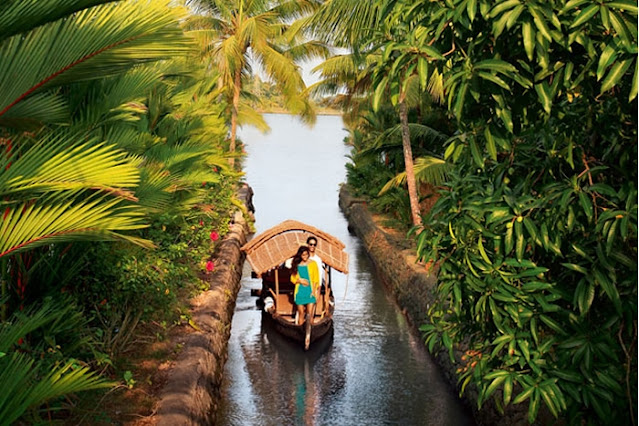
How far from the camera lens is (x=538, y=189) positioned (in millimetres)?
4852

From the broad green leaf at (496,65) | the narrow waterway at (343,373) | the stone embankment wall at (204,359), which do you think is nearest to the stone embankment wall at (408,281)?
the narrow waterway at (343,373)

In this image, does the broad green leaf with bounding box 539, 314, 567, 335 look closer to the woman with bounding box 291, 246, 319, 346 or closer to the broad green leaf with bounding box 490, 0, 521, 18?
the broad green leaf with bounding box 490, 0, 521, 18

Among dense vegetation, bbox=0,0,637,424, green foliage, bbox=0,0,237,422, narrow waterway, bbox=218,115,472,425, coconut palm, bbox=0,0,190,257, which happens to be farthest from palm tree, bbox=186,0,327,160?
coconut palm, bbox=0,0,190,257

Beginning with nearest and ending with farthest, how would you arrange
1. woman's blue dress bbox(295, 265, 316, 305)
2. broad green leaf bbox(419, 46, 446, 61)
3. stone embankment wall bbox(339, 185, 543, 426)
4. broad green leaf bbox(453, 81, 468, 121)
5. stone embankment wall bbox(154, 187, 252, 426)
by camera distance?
broad green leaf bbox(453, 81, 468, 121) → broad green leaf bbox(419, 46, 446, 61) → stone embankment wall bbox(154, 187, 252, 426) → stone embankment wall bbox(339, 185, 543, 426) → woman's blue dress bbox(295, 265, 316, 305)

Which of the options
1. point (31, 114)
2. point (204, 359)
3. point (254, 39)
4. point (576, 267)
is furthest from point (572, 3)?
point (254, 39)

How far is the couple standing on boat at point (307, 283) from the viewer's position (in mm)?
11742

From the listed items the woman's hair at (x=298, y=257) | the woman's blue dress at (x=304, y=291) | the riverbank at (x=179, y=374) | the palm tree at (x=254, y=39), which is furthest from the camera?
the palm tree at (x=254, y=39)

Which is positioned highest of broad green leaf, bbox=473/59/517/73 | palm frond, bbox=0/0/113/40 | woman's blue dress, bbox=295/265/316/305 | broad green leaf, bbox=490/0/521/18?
palm frond, bbox=0/0/113/40

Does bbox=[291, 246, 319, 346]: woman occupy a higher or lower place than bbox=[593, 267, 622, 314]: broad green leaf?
higher

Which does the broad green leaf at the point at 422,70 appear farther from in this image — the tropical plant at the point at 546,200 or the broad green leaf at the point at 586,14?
the broad green leaf at the point at 586,14

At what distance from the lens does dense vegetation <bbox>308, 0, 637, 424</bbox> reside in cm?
364

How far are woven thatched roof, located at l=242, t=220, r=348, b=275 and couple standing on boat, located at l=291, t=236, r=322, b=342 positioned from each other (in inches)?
50.6

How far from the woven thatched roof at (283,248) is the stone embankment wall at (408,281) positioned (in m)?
1.41

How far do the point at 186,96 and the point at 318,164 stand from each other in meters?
38.9
